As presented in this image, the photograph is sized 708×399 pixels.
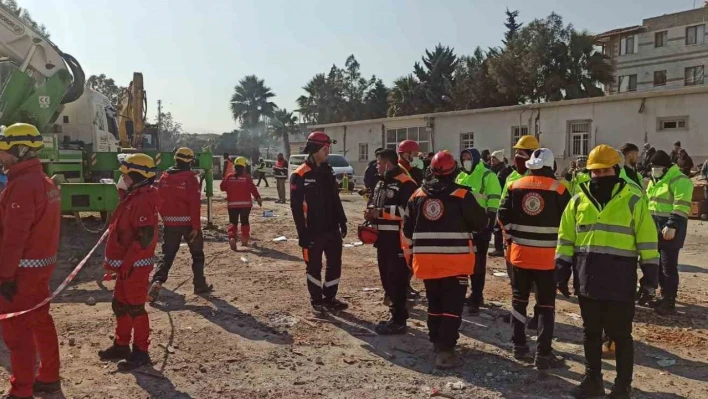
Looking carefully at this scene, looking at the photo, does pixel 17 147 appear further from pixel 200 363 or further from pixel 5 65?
pixel 5 65

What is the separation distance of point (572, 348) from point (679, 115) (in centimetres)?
1905

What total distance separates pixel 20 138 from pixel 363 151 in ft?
108

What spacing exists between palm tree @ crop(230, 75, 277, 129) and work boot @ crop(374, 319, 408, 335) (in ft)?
192

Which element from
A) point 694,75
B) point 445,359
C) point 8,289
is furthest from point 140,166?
point 694,75

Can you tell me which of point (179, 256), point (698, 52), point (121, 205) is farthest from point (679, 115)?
point (698, 52)

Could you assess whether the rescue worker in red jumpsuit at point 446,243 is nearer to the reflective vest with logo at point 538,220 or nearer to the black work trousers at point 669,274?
the reflective vest with logo at point 538,220

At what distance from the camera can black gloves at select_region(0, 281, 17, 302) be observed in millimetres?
3973

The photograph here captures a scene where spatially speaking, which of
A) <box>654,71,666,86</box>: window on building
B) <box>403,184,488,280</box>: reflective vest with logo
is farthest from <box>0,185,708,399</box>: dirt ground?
<box>654,71,666,86</box>: window on building

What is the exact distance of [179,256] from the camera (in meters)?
10.4

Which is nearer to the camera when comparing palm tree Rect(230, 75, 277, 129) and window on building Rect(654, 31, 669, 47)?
window on building Rect(654, 31, 669, 47)

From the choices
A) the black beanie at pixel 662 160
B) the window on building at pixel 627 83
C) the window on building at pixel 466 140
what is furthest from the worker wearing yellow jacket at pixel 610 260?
the window on building at pixel 627 83

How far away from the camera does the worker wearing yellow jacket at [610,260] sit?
416cm

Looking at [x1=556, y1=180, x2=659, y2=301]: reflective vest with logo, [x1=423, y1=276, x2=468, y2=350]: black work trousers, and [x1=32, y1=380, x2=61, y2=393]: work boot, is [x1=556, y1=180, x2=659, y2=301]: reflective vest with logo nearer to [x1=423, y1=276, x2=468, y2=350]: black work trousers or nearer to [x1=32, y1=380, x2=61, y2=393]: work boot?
[x1=423, y1=276, x2=468, y2=350]: black work trousers

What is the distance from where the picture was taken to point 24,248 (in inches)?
160
